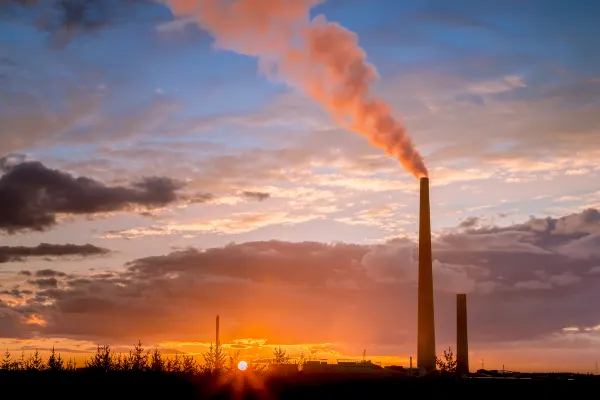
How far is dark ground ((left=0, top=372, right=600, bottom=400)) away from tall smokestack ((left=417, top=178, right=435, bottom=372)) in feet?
99.5

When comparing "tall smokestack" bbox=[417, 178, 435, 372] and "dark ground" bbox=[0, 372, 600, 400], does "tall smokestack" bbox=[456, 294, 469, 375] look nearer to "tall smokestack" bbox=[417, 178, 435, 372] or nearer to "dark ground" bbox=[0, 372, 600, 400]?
"tall smokestack" bbox=[417, 178, 435, 372]

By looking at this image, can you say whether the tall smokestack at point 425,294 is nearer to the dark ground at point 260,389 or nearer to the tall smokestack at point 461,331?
the tall smokestack at point 461,331

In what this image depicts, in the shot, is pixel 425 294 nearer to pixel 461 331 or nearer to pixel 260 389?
pixel 461 331

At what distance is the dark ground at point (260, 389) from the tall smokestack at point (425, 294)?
30.3m

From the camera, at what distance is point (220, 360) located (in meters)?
111

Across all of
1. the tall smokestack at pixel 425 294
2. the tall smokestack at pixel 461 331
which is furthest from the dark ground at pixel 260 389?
the tall smokestack at pixel 461 331

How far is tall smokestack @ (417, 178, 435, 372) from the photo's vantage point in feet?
325

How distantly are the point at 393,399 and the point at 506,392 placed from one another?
380 inches

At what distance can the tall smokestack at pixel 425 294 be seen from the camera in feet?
325

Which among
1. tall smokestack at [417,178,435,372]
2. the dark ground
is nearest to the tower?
tall smokestack at [417,178,435,372]

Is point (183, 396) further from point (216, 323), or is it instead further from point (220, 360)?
point (216, 323)

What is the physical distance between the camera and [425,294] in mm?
101250

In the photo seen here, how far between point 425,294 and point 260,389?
132ft

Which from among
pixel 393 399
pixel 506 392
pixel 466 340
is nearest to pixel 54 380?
pixel 393 399
